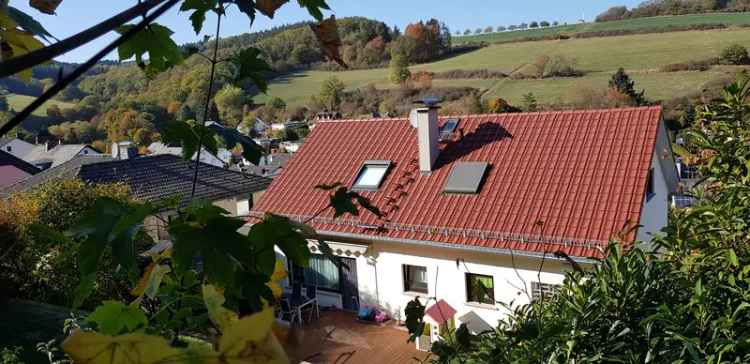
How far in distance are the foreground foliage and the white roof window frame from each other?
9962 millimetres

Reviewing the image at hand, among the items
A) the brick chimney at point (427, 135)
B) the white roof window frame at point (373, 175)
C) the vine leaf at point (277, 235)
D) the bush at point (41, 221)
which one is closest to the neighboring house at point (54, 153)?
the bush at point (41, 221)

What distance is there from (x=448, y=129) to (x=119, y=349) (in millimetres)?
13350

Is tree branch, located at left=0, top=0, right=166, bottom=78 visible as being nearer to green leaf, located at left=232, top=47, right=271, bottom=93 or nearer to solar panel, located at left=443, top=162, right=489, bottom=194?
green leaf, located at left=232, top=47, right=271, bottom=93

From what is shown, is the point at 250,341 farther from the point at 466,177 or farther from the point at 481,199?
Answer: the point at 466,177

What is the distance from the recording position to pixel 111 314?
2.70 feet

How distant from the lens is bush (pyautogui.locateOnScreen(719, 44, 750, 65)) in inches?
1756

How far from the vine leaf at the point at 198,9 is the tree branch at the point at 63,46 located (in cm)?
65

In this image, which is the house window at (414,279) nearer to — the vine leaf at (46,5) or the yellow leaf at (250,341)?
the vine leaf at (46,5)

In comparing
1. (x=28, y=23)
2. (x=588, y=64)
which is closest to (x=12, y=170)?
(x=28, y=23)

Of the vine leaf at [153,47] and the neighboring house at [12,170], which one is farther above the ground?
the neighboring house at [12,170]

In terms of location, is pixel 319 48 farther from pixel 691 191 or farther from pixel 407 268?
pixel 407 268

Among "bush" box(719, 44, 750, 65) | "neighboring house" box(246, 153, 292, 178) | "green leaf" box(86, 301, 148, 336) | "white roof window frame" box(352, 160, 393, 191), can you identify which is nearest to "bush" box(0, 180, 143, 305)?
"white roof window frame" box(352, 160, 393, 191)

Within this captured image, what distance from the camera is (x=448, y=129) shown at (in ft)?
44.7

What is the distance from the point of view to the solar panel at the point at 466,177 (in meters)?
12.2
